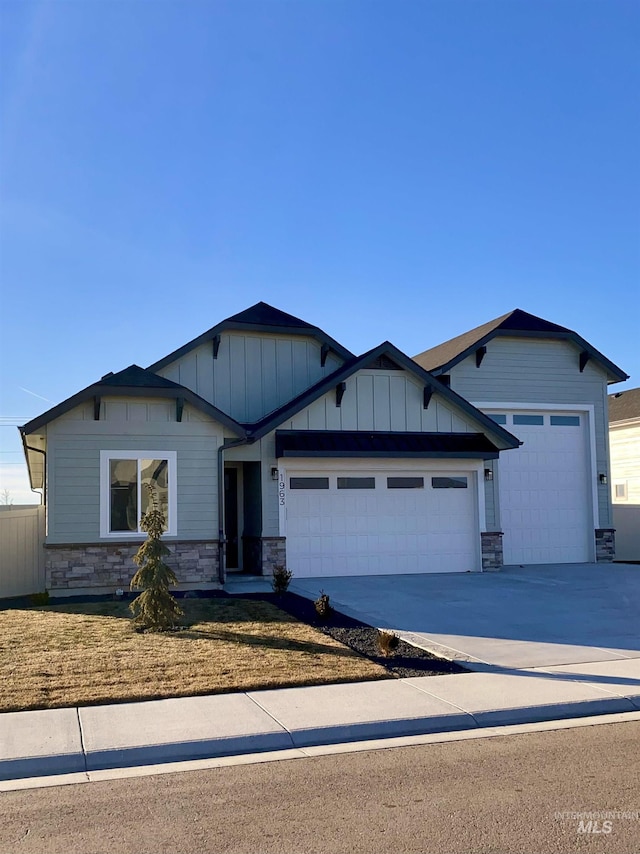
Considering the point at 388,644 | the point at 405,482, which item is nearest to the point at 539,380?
the point at 405,482

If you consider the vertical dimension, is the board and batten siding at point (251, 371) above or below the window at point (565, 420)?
above

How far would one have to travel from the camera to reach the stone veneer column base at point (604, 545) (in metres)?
21.5

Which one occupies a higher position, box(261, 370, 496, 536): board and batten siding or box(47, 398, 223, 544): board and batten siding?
box(261, 370, 496, 536): board and batten siding

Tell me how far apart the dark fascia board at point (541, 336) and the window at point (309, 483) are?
464 cm

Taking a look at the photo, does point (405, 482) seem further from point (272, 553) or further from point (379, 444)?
point (272, 553)

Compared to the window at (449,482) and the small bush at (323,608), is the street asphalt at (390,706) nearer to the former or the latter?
the small bush at (323,608)

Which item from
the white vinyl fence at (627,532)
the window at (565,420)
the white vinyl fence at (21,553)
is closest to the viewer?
the white vinyl fence at (21,553)

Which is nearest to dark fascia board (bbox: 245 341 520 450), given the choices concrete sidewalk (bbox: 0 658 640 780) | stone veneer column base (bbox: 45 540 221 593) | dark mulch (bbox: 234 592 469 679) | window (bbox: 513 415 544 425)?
window (bbox: 513 415 544 425)

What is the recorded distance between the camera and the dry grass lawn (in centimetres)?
831

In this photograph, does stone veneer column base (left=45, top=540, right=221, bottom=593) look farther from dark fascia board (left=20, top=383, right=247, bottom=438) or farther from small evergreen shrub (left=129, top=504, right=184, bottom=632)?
small evergreen shrub (left=129, top=504, right=184, bottom=632)

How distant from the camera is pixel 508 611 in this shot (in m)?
13.3

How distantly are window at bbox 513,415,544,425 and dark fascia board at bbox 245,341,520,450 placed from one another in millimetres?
2535

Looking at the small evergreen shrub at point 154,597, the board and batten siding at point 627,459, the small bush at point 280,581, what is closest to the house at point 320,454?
the small bush at point 280,581

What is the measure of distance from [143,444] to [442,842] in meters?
12.4
